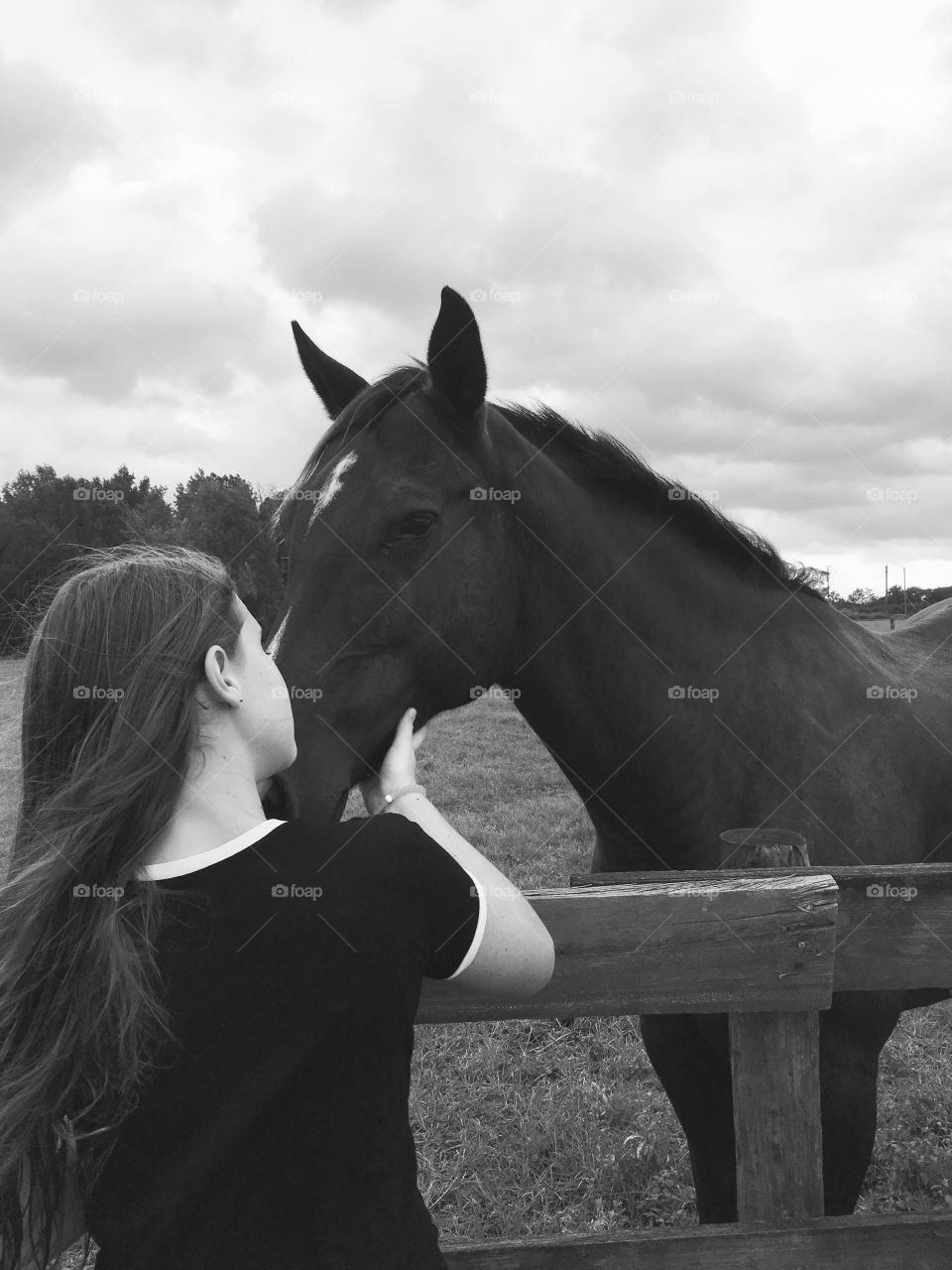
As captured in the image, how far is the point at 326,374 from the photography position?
3.14 meters

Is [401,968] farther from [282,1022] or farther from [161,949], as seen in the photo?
[161,949]

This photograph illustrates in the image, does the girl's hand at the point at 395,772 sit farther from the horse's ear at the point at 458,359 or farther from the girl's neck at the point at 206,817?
the horse's ear at the point at 458,359

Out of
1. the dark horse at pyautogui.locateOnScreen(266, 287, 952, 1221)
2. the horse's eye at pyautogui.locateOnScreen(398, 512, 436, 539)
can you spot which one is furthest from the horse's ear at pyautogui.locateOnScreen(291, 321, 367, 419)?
the horse's eye at pyautogui.locateOnScreen(398, 512, 436, 539)

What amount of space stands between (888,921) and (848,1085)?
0.81m

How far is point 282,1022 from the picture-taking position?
124 cm

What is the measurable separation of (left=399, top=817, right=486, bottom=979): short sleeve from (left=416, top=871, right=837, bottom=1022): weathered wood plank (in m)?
0.49

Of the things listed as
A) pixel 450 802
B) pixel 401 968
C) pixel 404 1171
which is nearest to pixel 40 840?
pixel 401 968

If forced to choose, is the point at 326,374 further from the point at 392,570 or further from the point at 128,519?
the point at 128,519

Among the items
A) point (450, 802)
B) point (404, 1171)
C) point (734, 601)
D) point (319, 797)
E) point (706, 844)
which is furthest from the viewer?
point (450, 802)

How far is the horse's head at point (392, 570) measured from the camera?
2.31m

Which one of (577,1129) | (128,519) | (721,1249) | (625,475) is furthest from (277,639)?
(128,519)

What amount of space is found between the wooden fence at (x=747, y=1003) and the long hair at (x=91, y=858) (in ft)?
2.37

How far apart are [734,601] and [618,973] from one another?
151cm

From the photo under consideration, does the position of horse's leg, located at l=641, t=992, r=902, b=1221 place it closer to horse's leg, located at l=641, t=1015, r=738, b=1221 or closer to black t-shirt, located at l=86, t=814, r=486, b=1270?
horse's leg, located at l=641, t=1015, r=738, b=1221
